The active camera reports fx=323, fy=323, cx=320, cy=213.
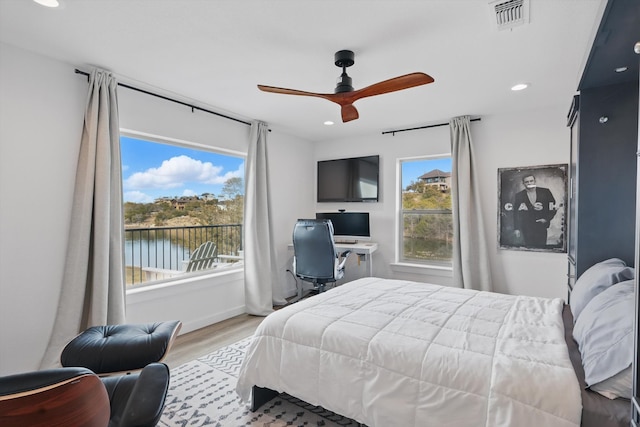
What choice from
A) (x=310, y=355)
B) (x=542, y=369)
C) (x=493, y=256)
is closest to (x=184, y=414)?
(x=310, y=355)

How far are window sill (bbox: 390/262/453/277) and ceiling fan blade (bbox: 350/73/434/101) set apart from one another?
266 centimetres

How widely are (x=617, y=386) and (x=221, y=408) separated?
2.04 meters

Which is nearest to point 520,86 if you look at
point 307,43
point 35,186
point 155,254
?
point 307,43

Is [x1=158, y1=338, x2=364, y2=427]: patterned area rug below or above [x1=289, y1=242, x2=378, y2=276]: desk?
below

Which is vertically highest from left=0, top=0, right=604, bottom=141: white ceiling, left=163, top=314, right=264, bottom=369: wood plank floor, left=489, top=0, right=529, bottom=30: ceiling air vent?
left=0, top=0, right=604, bottom=141: white ceiling

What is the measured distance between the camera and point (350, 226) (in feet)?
15.5

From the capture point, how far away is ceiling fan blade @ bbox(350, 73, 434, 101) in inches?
78.7

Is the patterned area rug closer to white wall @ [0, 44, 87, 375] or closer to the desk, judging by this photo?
white wall @ [0, 44, 87, 375]

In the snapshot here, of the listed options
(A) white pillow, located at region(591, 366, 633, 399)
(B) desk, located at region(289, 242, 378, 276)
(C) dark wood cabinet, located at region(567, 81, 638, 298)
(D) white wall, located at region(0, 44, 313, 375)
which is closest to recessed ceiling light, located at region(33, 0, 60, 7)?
(D) white wall, located at region(0, 44, 313, 375)

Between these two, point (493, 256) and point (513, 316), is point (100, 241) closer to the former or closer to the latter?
point (513, 316)

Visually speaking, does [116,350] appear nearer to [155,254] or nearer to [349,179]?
[155,254]

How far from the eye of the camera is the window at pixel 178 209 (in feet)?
10.5

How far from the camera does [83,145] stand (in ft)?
8.47

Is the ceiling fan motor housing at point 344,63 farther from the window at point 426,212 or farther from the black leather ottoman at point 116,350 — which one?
the window at point 426,212
